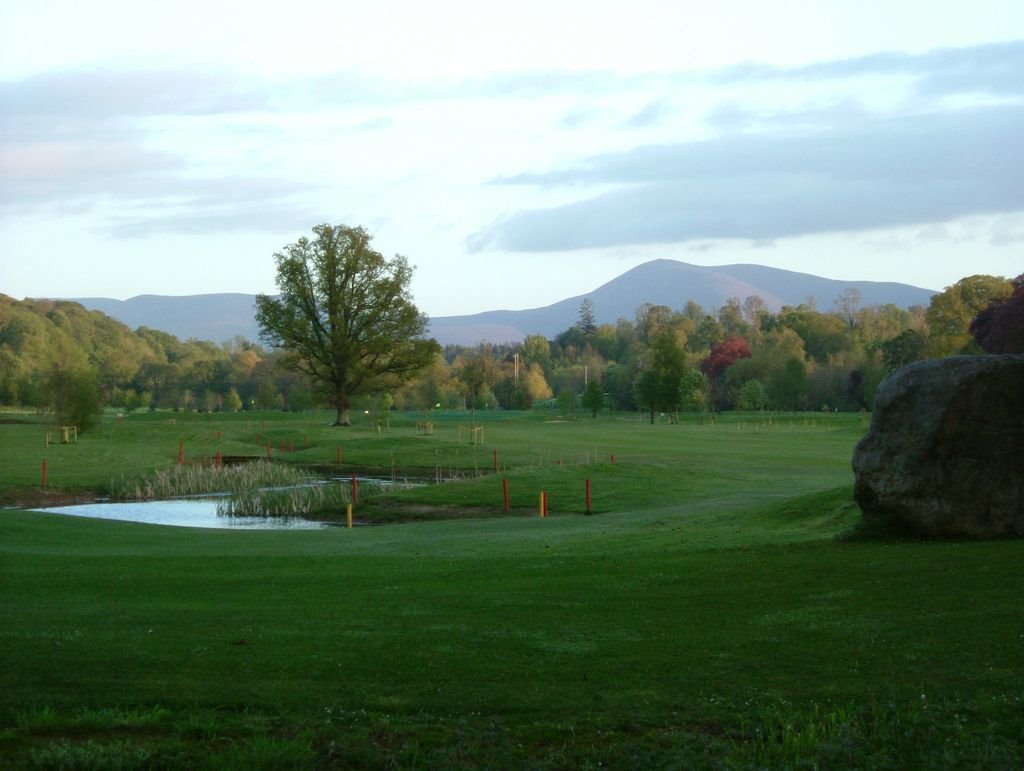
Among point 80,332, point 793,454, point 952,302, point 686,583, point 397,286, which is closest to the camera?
point 686,583

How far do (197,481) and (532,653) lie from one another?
40.4m

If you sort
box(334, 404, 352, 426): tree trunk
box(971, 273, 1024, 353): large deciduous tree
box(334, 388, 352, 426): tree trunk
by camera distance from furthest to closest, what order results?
box(334, 388, 352, 426): tree trunk < box(334, 404, 352, 426): tree trunk < box(971, 273, 1024, 353): large deciduous tree

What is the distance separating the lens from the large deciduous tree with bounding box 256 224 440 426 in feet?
281

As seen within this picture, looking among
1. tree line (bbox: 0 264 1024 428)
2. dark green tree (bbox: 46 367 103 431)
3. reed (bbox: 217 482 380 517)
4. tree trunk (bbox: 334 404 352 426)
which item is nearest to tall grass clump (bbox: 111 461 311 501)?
reed (bbox: 217 482 380 517)

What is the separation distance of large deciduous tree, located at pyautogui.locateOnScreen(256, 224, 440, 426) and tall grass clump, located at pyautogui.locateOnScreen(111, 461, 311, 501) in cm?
3354

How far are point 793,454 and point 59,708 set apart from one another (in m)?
49.0

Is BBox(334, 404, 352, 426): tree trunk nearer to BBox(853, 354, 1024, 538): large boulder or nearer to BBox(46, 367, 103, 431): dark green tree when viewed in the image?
BBox(46, 367, 103, 431): dark green tree

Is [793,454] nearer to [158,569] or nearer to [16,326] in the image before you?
[158,569]

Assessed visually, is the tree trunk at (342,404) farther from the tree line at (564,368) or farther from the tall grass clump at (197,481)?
the tall grass clump at (197,481)

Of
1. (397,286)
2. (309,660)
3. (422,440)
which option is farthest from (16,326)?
(309,660)

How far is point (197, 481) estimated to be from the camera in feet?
158

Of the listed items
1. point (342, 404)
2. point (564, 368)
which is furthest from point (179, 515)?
point (564, 368)

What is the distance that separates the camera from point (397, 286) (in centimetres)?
8719

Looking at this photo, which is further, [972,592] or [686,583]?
[686,583]
